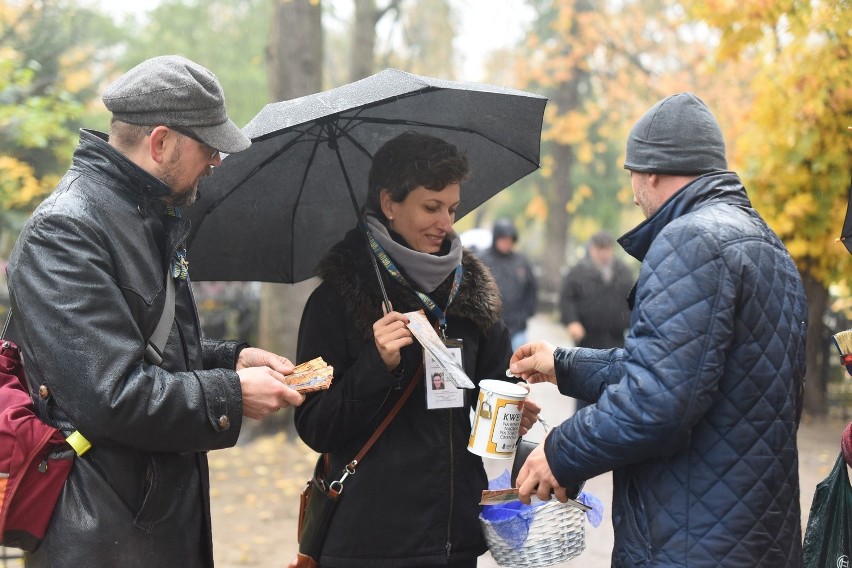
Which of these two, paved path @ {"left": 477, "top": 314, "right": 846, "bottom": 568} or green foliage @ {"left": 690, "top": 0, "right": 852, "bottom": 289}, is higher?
green foliage @ {"left": 690, "top": 0, "right": 852, "bottom": 289}

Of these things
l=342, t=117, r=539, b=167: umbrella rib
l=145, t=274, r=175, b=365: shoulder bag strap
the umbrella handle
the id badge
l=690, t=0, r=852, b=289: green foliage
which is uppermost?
l=690, t=0, r=852, b=289: green foliage

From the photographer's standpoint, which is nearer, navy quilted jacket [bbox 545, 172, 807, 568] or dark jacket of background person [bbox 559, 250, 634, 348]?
navy quilted jacket [bbox 545, 172, 807, 568]

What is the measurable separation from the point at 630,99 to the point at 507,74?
290 inches

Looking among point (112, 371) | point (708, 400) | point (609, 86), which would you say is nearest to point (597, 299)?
point (708, 400)

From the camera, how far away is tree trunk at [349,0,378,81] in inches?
397

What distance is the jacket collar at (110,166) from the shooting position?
2406mm

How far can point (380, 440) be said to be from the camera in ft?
9.97

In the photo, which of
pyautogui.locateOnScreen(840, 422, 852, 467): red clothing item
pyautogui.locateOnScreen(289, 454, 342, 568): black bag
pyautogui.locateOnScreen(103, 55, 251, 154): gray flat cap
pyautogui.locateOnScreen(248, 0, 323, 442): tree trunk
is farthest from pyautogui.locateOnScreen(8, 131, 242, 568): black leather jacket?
pyautogui.locateOnScreen(248, 0, 323, 442): tree trunk

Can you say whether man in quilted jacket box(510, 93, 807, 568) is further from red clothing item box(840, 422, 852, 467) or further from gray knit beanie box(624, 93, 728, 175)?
red clothing item box(840, 422, 852, 467)

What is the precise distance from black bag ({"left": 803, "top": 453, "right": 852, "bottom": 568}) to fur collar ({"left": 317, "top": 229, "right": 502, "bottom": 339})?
137cm

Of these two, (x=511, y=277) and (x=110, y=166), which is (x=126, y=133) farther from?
(x=511, y=277)

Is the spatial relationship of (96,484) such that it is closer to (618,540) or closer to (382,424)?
(382,424)

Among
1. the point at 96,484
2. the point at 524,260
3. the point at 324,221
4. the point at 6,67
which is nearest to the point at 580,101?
the point at 524,260

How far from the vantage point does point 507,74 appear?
2675 centimetres
